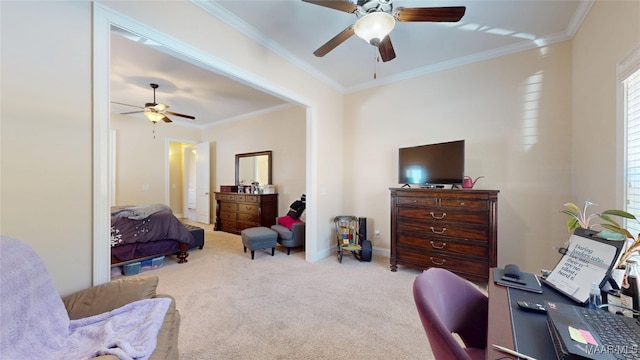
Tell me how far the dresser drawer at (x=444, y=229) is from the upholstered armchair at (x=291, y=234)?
1619mm

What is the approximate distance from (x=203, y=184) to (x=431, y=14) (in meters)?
6.37

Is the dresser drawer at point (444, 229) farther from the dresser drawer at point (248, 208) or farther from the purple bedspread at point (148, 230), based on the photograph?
the purple bedspread at point (148, 230)

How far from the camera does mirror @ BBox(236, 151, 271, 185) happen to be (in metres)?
5.38

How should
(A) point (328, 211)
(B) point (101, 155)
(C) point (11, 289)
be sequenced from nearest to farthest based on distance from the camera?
(C) point (11, 289) < (B) point (101, 155) < (A) point (328, 211)

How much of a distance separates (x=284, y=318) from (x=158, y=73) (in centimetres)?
371

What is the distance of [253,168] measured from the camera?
18.4ft

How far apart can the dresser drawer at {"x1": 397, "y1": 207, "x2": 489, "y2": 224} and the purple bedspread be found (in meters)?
3.18

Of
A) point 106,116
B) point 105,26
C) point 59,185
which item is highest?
point 105,26

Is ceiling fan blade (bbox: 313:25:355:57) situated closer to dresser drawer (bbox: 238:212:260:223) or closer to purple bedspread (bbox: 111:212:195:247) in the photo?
Answer: purple bedspread (bbox: 111:212:195:247)

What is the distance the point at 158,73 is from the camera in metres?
3.48

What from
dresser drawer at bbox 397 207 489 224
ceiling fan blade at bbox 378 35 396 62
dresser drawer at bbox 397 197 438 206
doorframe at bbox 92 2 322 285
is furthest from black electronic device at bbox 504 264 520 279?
doorframe at bbox 92 2 322 285

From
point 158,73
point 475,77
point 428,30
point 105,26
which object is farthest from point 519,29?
point 158,73

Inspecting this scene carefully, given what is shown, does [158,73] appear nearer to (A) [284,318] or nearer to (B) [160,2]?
(B) [160,2]

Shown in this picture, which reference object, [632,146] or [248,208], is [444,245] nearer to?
[632,146]
